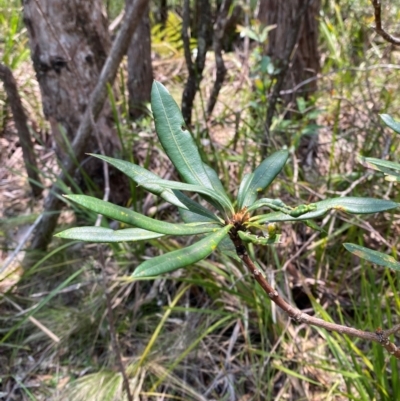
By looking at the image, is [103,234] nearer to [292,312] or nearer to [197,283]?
[292,312]

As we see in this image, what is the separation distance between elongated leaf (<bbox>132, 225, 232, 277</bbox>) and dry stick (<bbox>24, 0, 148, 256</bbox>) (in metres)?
0.96

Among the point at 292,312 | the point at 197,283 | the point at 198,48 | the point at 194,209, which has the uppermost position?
the point at 198,48

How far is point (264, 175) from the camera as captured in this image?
592 mm

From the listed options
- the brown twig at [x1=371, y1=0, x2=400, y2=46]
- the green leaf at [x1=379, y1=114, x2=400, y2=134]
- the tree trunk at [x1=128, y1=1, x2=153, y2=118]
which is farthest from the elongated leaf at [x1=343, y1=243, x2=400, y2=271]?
the tree trunk at [x1=128, y1=1, x2=153, y2=118]

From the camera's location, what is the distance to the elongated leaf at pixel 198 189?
473 millimetres

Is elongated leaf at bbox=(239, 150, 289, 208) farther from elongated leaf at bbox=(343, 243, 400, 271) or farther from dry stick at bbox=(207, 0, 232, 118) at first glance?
dry stick at bbox=(207, 0, 232, 118)

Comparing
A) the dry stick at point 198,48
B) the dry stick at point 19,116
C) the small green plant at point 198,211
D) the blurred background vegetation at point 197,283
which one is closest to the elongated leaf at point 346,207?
the small green plant at point 198,211

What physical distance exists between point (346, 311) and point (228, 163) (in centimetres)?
75

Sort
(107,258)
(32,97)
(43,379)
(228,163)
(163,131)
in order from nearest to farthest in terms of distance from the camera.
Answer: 1. (163,131)
2. (43,379)
3. (107,258)
4. (228,163)
5. (32,97)

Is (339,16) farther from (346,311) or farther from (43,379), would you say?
(43,379)

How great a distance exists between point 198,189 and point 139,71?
6.23ft

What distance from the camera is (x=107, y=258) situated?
1562 millimetres

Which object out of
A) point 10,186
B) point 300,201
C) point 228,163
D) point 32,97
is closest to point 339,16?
point 228,163

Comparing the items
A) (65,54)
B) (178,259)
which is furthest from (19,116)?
(178,259)
